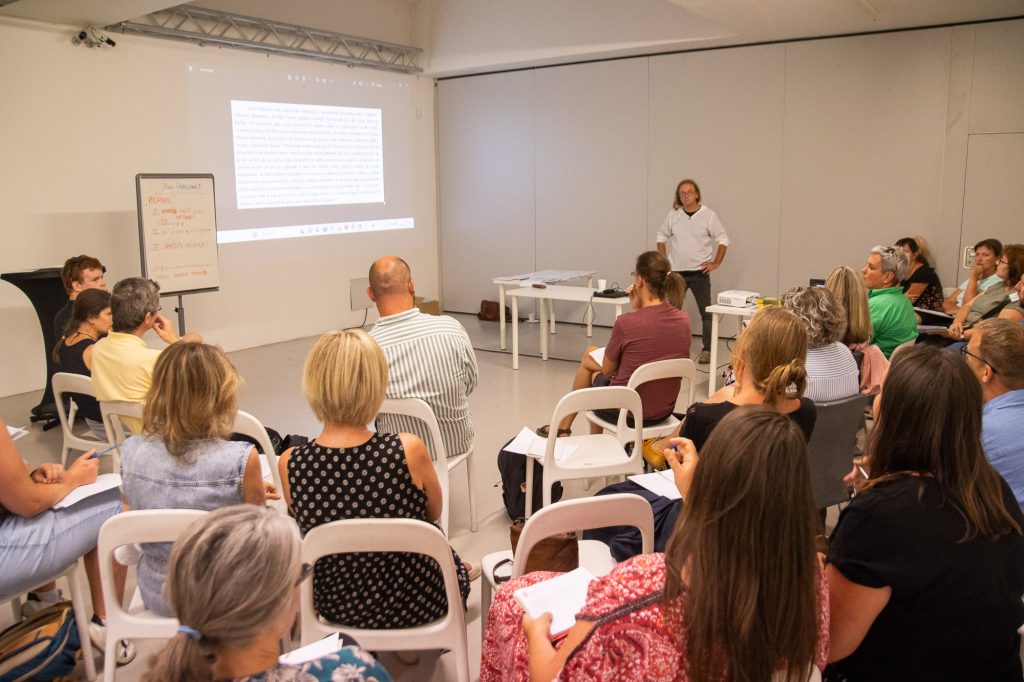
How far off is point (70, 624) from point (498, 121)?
7.54 metres

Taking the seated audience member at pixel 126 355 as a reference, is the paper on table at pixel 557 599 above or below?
below

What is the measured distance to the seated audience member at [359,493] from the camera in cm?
210

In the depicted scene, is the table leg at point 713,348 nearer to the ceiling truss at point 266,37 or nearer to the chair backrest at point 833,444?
the chair backrest at point 833,444

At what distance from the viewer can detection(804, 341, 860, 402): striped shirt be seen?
2969mm

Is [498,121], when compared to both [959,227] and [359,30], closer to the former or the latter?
[359,30]

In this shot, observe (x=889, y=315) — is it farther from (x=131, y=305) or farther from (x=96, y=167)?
(x=96, y=167)

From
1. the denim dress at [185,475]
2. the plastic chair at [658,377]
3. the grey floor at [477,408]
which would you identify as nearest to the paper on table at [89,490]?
the denim dress at [185,475]

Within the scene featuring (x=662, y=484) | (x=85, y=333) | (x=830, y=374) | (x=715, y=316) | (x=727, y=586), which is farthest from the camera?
(x=715, y=316)

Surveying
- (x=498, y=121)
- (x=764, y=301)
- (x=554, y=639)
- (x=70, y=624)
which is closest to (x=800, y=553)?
(x=554, y=639)

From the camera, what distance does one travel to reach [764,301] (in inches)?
221

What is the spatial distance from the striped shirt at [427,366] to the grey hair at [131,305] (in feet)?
3.47

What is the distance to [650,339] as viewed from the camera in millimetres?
3760

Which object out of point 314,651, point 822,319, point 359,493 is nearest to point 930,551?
point 314,651

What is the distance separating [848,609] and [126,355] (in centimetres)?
293
